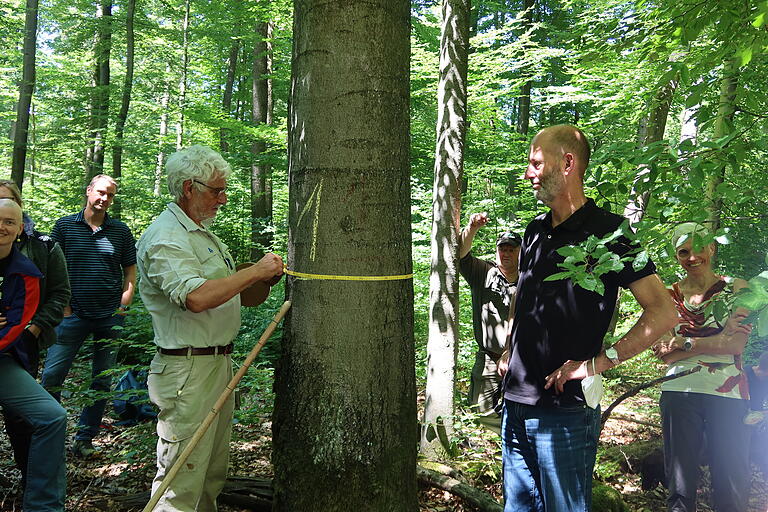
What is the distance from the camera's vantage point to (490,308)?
4898 millimetres

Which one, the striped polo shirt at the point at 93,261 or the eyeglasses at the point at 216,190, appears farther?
the striped polo shirt at the point at 93,261

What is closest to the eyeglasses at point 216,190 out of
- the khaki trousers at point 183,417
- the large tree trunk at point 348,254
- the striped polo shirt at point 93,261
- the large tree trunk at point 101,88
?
the large tree trunk at point 348,254

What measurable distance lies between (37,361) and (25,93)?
9719 millimetres

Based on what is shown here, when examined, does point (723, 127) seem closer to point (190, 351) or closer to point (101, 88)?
point (190, 351)

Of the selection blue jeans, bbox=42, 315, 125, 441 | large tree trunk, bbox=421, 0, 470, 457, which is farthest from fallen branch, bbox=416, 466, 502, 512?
blue jeans, bbox=42, 315, 125, 441

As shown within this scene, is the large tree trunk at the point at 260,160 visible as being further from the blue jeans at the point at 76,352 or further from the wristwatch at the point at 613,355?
the wristwatch at the point at 613,355

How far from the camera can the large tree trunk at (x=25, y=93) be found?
10.3 metres

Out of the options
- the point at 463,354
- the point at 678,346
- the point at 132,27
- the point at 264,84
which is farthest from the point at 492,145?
the point at 132,27

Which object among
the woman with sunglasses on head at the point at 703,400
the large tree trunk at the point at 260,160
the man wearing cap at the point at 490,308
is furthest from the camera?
the large tree trunk at the point at 260,160

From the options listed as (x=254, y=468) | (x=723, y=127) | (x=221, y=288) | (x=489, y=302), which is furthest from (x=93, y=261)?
(x=723, y=127)

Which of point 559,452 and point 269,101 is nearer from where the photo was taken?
point 559,452

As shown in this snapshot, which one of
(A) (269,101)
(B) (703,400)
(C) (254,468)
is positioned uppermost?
Answer: (A) (269,101)

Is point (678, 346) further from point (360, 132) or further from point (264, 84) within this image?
point (264, 84)

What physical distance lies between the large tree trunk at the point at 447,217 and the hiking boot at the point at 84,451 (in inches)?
109
